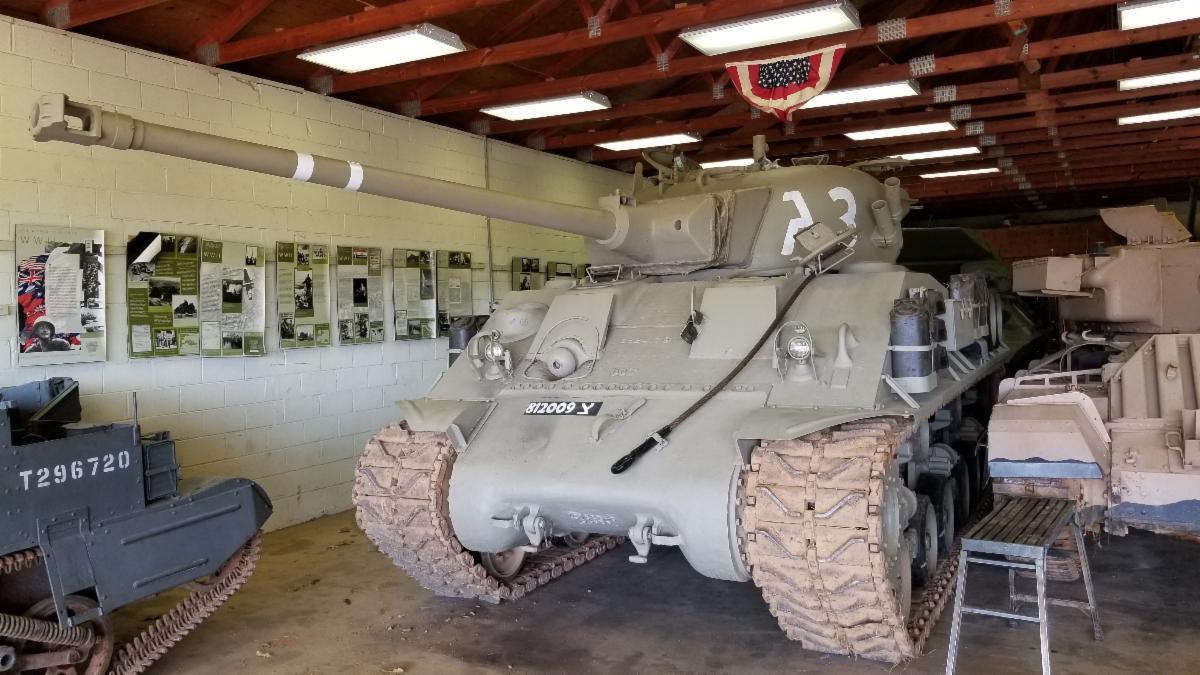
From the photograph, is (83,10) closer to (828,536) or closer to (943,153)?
(828,536)

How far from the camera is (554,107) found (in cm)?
1020

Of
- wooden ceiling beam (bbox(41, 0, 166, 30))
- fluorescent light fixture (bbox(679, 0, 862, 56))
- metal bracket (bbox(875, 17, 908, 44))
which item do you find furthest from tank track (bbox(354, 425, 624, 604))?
metal bracket (bbox(875, 17, 908, 44))

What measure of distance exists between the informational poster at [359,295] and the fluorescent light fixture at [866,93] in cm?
450

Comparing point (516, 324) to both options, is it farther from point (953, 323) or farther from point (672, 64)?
point (672, 64)

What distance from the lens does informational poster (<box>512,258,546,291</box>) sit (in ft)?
39.2

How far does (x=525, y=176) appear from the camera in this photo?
40.0 feet

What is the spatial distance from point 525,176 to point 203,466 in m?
5.69

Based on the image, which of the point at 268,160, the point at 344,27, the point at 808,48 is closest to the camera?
the point at 268,160

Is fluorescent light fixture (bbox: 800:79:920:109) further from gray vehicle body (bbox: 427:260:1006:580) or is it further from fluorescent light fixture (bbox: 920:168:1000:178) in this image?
fluorescent light fixture (bbox: 920:168:1000:178)

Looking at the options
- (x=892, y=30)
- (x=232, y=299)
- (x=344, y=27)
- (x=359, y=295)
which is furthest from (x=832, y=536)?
(x=359, y=295)

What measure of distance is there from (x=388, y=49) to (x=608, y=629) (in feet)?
16.1

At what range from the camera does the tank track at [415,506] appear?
5.57 m

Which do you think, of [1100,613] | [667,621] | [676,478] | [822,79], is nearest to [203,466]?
[667,621]

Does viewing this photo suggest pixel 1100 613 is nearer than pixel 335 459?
Yes
